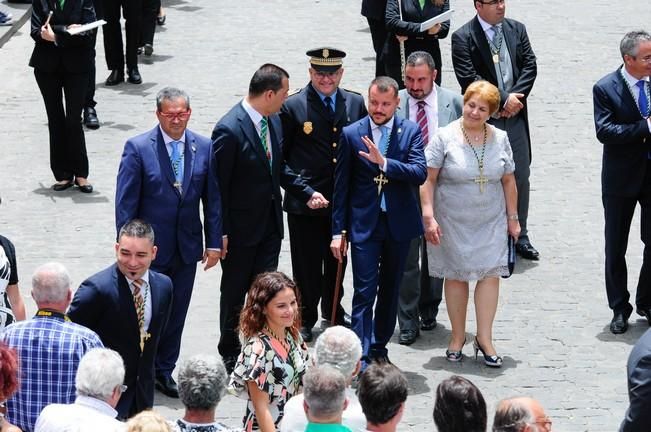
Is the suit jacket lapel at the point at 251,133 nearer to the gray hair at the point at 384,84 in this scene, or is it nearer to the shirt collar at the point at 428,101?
the gray hair at the point at 384,84

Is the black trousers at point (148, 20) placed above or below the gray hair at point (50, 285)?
below

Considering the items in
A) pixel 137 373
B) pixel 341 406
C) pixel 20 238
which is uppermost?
pixel 341 406

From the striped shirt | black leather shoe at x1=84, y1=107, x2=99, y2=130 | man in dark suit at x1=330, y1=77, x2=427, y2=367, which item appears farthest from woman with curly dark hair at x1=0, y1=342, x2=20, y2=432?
black leather shoe at x1=84, y1=107, x2=99, y2=130

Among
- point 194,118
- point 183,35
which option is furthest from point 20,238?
point 183,35

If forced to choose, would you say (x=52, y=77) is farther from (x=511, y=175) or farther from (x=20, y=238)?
(x=511, y=175)

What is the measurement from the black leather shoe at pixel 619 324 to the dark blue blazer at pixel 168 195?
3.30m

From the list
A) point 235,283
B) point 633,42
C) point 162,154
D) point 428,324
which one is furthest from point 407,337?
point 633,42

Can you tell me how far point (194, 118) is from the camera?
16047 millimetres

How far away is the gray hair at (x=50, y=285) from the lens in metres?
8.06

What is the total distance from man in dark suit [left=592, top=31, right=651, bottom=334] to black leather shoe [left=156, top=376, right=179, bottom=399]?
3552mm

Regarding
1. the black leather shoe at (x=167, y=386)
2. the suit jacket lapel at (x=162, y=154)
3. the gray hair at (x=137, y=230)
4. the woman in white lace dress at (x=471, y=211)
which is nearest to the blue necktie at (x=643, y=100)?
the woman in white lace dress at (x=471, y=211)

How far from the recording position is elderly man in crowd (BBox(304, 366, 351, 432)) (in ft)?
22.7

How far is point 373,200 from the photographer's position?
10492mm

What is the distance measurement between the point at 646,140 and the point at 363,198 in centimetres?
240
